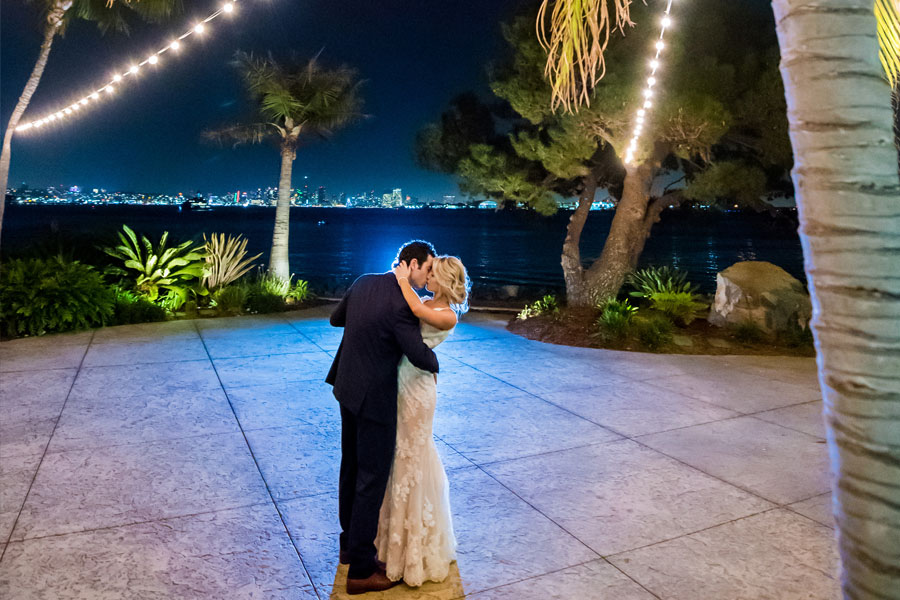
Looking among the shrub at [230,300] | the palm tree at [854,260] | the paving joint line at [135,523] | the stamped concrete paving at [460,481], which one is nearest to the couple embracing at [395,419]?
the stamped concrete paving at [460,481]

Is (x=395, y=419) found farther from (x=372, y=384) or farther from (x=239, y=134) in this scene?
(x=239, y=134)

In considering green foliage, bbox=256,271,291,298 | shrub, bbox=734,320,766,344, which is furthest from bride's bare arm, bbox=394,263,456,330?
green foliage, bbox=256,271,291,298

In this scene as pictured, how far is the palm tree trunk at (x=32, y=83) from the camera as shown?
34.5 ft

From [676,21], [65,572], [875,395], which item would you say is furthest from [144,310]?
[875,395]

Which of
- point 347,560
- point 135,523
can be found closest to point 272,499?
point 135,523

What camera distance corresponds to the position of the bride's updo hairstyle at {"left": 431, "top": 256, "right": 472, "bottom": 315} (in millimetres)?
3016

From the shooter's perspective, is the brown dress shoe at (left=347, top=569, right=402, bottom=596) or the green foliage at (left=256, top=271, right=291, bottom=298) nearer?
the brown dress shoe at (left=347, top=569, right=402, bottom=596)

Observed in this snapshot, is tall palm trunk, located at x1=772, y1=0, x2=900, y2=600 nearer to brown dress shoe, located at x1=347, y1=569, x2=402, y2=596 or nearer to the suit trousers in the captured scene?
the suit trousers

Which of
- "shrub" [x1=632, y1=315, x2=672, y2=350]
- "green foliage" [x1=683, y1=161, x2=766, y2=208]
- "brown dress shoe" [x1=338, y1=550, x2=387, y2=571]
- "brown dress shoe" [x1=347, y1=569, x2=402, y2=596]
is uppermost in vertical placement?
"green foliage" [x1=683, y1=161, x2=766, y2=208]

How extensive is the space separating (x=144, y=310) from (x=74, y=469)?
22.4 ft

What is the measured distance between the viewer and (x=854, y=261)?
1.68m

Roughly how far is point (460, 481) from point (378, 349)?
180 centimetres

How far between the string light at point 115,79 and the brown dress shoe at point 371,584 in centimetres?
754

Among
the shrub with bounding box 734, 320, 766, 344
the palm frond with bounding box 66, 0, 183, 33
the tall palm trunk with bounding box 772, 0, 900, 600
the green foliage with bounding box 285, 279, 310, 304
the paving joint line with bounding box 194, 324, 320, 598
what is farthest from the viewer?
the green foliage with bounding box 285, 279, 310, 304
